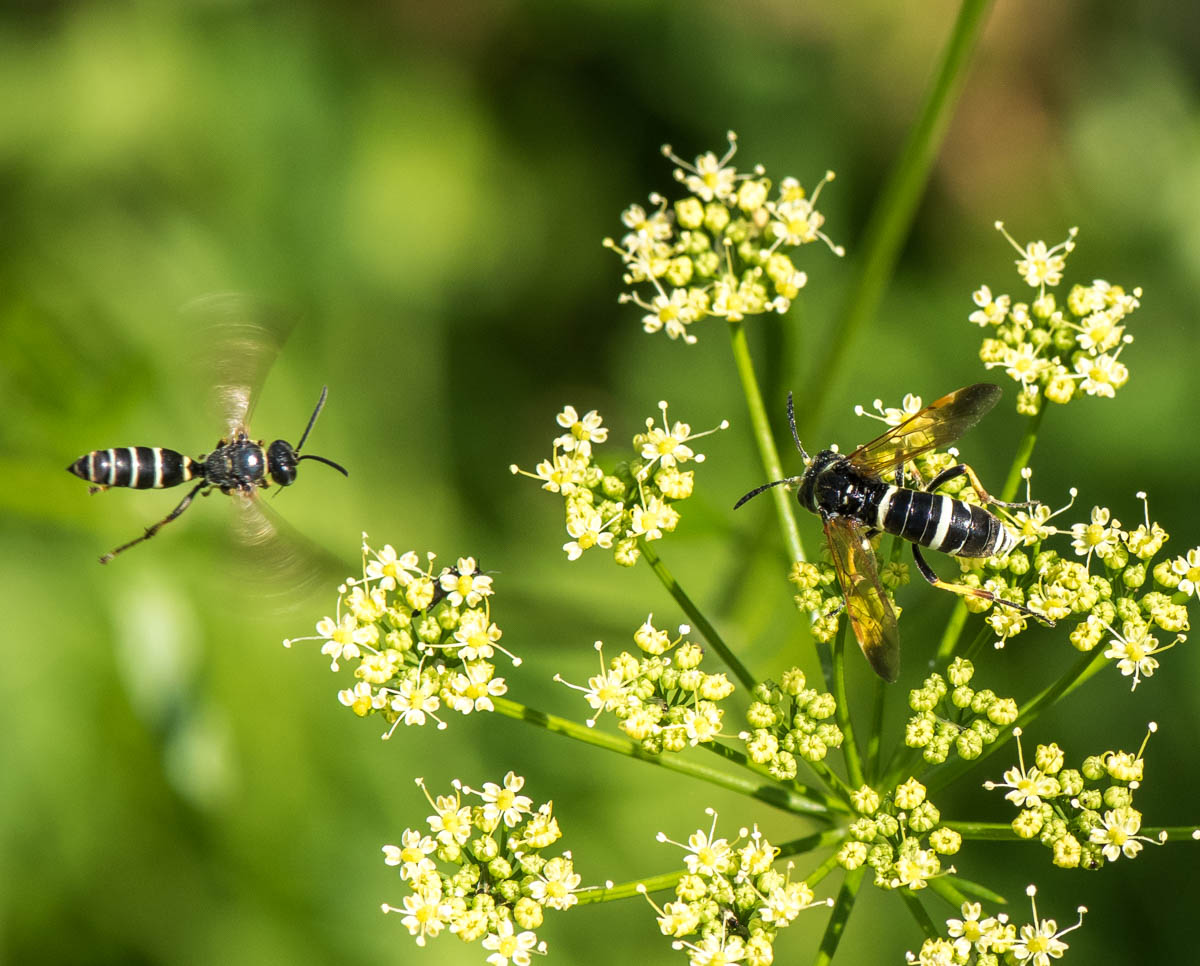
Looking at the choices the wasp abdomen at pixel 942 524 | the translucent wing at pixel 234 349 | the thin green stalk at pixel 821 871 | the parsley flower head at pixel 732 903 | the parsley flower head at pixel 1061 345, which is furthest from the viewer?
the translucent wing at pixel 234 349

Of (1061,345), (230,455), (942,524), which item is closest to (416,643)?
(230,455)

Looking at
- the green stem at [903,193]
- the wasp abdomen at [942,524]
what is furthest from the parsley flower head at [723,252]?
the wasp abdomen at [942,524]

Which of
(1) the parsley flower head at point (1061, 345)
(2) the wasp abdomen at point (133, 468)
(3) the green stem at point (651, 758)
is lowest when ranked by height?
(3) the green stem at point (651, 758)

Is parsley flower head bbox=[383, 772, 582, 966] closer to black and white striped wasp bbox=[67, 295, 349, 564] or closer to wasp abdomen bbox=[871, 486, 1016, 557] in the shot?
black and white striped wasp bbox=[67, 295, 349, 564]

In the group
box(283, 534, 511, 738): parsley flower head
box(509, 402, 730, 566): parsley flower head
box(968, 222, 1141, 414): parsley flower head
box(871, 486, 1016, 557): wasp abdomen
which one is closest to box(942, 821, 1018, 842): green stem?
box(871, 486, 1016, 557): wasp abdomen

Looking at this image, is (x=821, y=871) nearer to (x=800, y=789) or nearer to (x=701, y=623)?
(x=800, y=789)

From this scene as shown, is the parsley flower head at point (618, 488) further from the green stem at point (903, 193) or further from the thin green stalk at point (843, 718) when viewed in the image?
the green stem at point (903, 193)

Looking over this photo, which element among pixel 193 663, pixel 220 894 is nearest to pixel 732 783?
pixel 193 663
